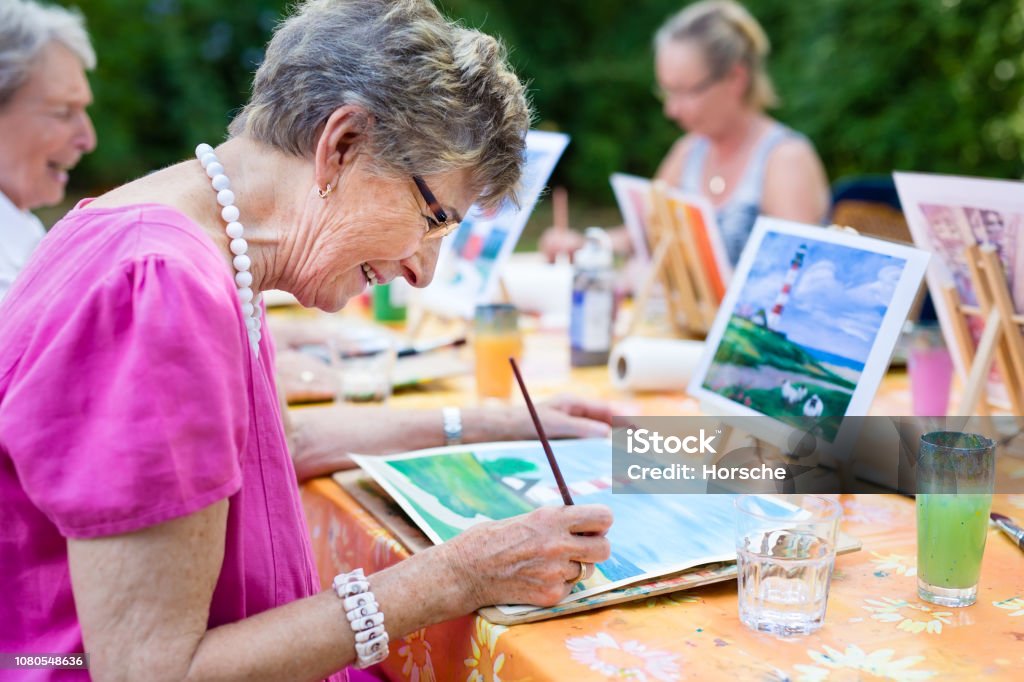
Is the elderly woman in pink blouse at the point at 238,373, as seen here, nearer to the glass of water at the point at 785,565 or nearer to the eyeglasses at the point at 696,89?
the glass of water at the point at 785,565

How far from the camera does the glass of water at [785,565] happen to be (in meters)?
1.07

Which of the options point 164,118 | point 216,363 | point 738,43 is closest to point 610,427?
point 216,363

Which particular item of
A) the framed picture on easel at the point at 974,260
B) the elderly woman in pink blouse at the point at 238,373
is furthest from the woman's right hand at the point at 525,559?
the framed picture on easel at the point at 974,260

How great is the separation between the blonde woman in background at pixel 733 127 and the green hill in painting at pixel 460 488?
1.80 meters

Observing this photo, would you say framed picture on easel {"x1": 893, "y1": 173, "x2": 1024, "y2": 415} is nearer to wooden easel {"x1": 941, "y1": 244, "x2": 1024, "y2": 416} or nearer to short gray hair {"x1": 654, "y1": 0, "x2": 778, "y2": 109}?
wooden easel {"x1": 941, "y1": 244, "x2": 1024, "y2": 416}

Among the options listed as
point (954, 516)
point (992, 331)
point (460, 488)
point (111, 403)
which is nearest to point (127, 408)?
point (111, 403)

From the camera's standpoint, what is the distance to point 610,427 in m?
1.75

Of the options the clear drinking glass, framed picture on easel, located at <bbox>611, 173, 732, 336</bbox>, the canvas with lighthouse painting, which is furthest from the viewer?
framed picture on easel, located at <bbox>611, 173, 732, 336</bbox>

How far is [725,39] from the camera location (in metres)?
3.47

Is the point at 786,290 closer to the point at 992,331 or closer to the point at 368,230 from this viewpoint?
the point at 992,331

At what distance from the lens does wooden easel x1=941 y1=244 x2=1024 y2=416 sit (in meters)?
1.55

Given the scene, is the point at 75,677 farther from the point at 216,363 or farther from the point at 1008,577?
the point at 1008,577

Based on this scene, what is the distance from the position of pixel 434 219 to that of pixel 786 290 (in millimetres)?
679

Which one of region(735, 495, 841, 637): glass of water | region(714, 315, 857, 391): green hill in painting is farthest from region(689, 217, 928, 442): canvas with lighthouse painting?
region(735, 495, 841, 637): glass of water
